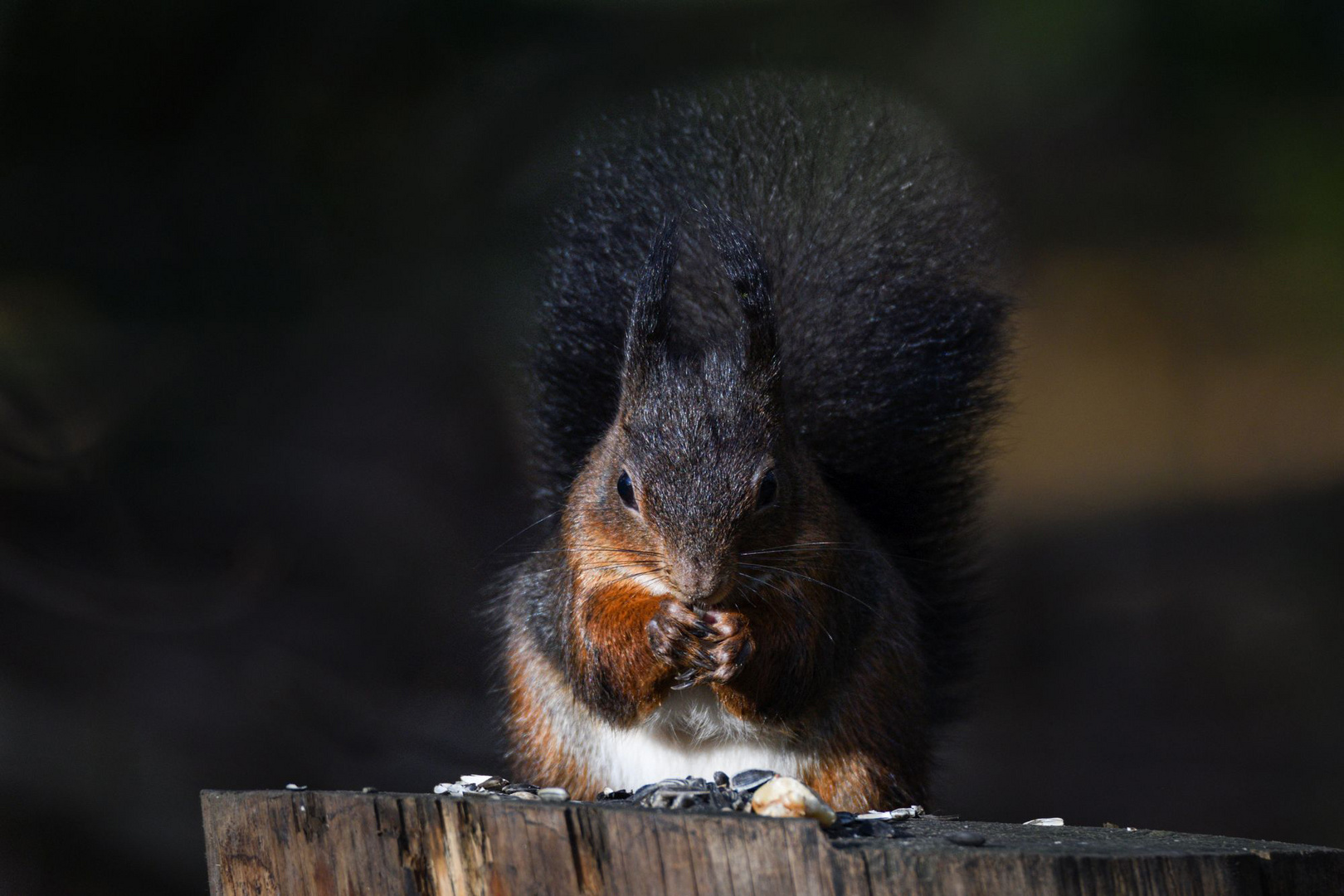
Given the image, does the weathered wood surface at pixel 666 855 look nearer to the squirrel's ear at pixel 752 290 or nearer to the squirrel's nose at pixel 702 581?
the squirrel's nose at pixel 702 581

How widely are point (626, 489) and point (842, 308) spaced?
58cm

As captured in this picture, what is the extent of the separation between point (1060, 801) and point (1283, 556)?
3.17ft

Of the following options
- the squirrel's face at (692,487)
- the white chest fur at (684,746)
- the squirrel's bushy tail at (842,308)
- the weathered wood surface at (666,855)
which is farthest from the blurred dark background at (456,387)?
the weathered wood surface at (666,855)

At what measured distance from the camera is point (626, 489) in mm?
1322

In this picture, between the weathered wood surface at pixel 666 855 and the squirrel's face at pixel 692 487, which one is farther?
the squirrel's face at pixel 692 487

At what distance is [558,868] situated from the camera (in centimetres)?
90

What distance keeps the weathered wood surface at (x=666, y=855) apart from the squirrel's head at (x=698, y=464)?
1.14 ft

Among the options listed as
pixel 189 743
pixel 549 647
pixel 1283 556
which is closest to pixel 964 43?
pixel 1283 556

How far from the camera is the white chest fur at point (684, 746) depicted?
4.58ft

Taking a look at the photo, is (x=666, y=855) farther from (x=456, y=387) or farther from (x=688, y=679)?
(x=456, y=387)

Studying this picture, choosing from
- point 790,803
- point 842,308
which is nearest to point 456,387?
point 842,308

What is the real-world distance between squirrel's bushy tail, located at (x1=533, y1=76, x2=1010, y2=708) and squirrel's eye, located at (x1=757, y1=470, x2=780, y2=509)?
37 cm

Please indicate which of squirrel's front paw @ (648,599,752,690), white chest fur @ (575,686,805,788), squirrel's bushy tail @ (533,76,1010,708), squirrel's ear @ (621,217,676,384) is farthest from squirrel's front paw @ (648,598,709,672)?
squirrel's bushy tail @ (533,76,1010,708)

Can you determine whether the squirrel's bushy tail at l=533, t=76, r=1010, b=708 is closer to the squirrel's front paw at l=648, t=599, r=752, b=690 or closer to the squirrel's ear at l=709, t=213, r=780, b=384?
the squirrel's ear at l=709, t=213, r=780, b=384
